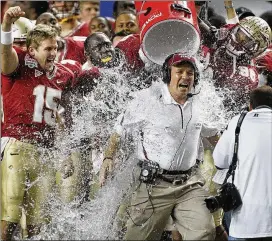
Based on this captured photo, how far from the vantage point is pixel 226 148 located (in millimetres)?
4734

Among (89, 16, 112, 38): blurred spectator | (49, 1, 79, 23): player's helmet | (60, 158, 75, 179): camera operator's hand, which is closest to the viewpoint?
(60, 158, 75, 179): camera operator's hand

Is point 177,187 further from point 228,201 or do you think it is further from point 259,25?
point 259,25

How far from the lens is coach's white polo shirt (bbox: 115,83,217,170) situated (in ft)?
16.3

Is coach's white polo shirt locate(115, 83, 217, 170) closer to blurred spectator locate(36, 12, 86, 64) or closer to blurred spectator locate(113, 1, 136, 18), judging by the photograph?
blurred spectator locate(36, 12, 86, 64)

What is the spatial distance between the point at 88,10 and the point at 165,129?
2360mm

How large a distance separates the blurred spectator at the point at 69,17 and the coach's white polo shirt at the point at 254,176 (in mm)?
2359

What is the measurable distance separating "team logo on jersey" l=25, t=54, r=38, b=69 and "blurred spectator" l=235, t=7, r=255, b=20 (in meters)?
1.52

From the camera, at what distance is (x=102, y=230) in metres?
5.33

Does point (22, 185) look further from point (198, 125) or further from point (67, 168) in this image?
point (198, 125)

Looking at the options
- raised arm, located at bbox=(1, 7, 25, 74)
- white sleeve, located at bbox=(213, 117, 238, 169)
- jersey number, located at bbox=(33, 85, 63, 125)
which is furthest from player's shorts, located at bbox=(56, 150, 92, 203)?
white sleeve, located at bbox=(213, 117, 238, 169)

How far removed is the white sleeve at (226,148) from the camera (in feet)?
15.5

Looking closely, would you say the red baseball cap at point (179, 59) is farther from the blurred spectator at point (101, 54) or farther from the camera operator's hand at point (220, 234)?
the camera operator's hand at point (220, 234)

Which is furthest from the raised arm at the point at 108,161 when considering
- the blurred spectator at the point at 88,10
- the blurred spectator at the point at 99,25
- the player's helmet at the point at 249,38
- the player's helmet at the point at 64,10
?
the blurred spectator at the point at 88,10

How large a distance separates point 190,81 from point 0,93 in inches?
45.7
